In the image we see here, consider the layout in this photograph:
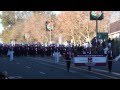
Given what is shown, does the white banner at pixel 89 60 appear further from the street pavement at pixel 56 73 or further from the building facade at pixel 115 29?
the building facade at pixel 115 29

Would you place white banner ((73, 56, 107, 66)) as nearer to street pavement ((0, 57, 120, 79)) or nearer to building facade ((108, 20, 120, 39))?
street pavement ((0, 57, 120, 79))

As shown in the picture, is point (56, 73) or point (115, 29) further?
point (115, 29)

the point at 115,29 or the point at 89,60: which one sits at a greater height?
the point at 115,29

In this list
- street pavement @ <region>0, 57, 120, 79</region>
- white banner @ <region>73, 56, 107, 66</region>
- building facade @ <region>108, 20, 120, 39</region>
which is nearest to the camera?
street pavement @ <region>0, 57, 120, 79</region>

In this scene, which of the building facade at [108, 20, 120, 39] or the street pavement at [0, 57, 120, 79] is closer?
the street pavement at [0, 57, 120, 79]

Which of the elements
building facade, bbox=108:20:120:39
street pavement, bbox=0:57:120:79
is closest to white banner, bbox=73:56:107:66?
street pavement, bbox=0:57:120:79

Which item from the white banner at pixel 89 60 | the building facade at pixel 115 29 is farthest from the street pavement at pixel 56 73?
the building facade at pixel 115 29

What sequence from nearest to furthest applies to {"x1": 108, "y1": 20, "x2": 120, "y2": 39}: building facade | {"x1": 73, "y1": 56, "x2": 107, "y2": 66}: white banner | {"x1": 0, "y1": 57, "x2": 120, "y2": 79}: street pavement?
{"x1": 0, "y1": 57, "x2": 120, "y2": 79}: street pavement < {"x1": 73, "y1": 56, "x2": 107, "y2": 66}: white banner < {"x1": 108, "y1": 20, "x2": 120, "y2": 39}: building facade

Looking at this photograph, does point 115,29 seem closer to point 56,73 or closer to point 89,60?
point 89,60

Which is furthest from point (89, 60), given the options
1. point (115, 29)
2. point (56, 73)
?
point (115, 29)
